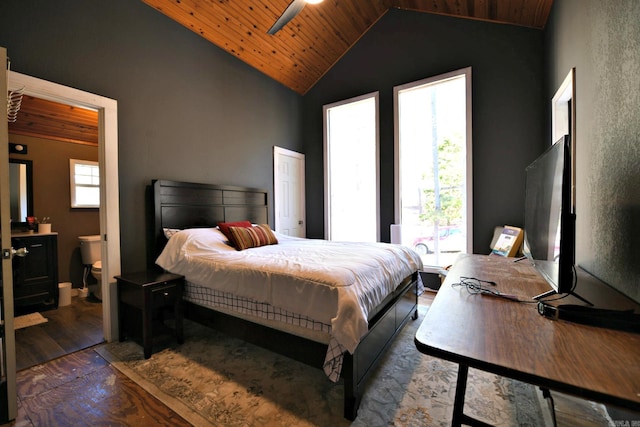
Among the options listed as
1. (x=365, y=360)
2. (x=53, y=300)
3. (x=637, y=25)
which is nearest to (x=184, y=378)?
(x=365, y=360)

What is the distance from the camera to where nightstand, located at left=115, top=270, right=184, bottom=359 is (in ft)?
7.10

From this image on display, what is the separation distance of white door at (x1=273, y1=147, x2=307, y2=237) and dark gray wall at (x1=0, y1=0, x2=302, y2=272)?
1.25 feet

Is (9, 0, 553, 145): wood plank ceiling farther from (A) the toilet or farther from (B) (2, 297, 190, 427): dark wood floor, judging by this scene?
(B) (2, 297, 190, 427): dark wood floor

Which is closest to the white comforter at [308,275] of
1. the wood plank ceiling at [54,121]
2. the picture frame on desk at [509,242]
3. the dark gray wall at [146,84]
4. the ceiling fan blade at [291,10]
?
the dark gray wall at [146,84]

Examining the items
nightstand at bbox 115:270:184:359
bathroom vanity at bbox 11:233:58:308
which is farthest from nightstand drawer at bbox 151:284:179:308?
bathroom vanity at bbox 11:233:58:308

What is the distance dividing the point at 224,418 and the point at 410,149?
3.70m

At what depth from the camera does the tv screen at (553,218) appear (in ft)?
3.25

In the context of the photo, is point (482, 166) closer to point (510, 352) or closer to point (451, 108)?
point (451, 108)

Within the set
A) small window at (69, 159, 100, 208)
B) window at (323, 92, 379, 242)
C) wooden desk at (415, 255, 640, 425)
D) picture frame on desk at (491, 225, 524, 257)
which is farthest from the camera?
window at (323, 92, 379, 242)

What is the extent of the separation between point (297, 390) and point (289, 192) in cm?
333

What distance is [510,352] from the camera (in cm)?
72

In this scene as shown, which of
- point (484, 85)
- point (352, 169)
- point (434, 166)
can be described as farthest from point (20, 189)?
point (484, 85)

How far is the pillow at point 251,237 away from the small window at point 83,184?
8.16 ft

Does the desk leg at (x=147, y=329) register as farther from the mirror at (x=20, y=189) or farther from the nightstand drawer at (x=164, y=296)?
the mirror at (x=20, y=189)
